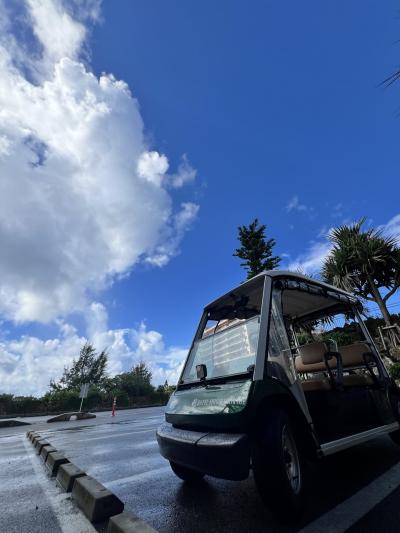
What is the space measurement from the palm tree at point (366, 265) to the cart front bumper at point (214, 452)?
15.3 metres

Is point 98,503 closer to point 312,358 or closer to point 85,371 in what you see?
point 312,358

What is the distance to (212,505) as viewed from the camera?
2.58 meters

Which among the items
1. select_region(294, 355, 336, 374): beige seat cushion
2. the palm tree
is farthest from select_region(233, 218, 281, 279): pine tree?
select_region(294, 355, 336, 374): beige seat cushion

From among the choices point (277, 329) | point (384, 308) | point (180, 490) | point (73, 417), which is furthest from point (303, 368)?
point (73, 417)

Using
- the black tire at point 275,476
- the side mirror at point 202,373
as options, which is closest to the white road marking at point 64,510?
the black tire at point 275,476

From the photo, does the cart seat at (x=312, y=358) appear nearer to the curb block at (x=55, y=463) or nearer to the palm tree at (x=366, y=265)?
the curb block at (x=55, y=463)

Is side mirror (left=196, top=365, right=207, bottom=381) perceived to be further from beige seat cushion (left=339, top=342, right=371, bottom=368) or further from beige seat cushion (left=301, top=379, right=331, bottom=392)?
beige seat cushion (left=339, top=342, right=371, bottom=368)

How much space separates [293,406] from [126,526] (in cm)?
151

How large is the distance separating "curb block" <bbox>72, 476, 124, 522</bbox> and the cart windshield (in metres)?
1.31

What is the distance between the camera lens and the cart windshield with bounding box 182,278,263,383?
2951 mm

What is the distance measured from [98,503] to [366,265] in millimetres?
16495

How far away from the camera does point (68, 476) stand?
3.23 metres

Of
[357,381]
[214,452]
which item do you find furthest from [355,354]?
[214,452]

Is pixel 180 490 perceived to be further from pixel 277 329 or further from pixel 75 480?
pixel 277 329
